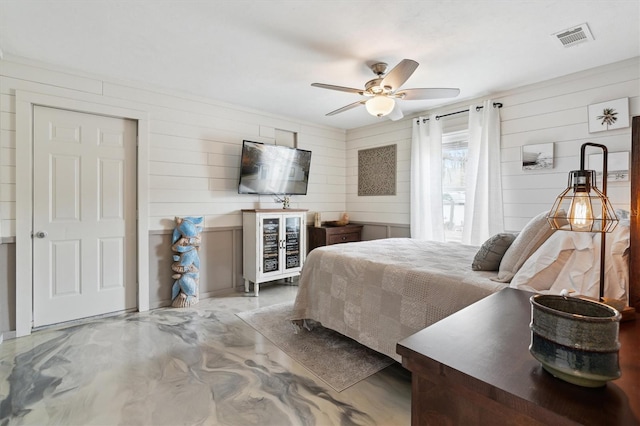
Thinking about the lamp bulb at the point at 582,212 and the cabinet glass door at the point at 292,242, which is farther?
the cabinet glass door at the point at 292,242

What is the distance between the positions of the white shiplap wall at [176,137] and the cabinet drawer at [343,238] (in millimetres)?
757

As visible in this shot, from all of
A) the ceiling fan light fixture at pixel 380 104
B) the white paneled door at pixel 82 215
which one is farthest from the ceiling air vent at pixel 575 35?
the white paneled door at pixel 82 215

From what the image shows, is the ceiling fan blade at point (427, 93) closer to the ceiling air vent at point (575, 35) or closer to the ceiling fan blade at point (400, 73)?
the ceiling fan blade at point (400, 73)

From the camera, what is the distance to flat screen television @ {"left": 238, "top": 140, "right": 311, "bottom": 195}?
411 cm

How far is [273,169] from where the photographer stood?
14.3ft

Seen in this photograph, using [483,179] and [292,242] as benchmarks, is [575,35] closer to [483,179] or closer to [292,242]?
[483,179]

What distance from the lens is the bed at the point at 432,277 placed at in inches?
56.7

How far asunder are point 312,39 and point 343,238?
3126mm

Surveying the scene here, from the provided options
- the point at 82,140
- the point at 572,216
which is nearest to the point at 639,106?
the point at 572,216

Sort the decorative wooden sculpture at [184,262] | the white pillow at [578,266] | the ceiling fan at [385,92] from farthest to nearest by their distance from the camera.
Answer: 1. the decorative wooden sculpture at [184,262]
2. the ceiling fan at [385,92]
3. the white pillow at [578,266]

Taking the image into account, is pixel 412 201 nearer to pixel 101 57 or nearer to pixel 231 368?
pixel 231 368

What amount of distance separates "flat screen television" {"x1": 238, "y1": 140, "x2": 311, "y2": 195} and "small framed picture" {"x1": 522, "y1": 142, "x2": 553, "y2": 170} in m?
2.86

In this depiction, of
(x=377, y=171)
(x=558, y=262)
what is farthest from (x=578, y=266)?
(x=377, y=171)

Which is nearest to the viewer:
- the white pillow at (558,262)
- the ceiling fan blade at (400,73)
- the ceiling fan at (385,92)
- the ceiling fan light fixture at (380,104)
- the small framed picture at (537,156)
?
the white pillow at (558,262)
